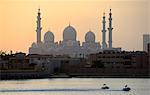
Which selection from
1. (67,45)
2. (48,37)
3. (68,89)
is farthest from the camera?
(48,37)

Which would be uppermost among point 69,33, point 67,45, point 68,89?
point 69,33

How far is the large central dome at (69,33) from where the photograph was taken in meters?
106

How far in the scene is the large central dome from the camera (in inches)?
4184

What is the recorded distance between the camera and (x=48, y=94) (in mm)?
42156

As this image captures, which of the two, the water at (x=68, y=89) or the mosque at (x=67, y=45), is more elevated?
the mosque at (x=67, y=45)

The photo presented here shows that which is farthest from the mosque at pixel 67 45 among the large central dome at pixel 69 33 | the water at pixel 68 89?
the water at pixel 68 89

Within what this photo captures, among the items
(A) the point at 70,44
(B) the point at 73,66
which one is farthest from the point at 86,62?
(A) the point at 70,44

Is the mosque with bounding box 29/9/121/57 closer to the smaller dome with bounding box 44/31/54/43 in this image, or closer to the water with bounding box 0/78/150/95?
the smaller dome with bounding box 44/31/54/43

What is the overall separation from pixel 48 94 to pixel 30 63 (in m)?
48.6

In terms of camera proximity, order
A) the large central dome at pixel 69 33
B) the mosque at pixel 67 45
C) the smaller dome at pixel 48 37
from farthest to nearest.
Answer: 1. the smaller dome at pixel 48 37
2. the mosque at pixel 67 45
3. the large central dome at pixel 69 33

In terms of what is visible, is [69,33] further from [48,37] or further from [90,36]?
[48,37]

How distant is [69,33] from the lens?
10850cm

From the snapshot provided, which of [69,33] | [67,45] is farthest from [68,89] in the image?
[67,45]

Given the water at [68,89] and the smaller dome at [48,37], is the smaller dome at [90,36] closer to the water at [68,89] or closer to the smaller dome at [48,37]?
the smaller dome at [48,37]
